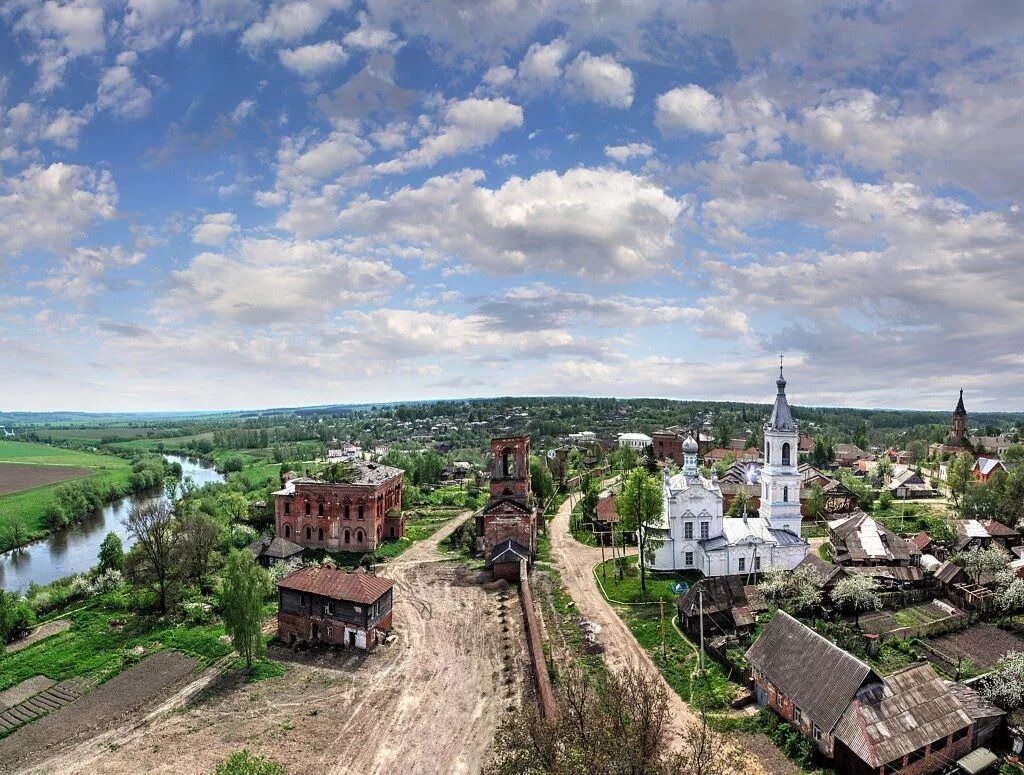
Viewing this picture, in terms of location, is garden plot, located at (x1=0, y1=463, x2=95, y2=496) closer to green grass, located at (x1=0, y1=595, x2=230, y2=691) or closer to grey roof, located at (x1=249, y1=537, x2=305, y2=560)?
grey roof, located at (x1=249, y1=537, x2=305, y2=560)

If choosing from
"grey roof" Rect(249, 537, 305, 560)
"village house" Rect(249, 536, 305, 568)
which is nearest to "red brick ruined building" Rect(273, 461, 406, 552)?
"grey roof" Rect(249, 537, 305, 560)

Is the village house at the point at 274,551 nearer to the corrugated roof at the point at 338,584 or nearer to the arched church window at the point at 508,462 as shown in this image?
the corrugated roof at the point at 338,584

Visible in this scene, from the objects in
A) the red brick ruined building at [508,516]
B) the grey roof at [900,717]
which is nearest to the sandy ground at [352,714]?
the red brick ruined building at [508,516]

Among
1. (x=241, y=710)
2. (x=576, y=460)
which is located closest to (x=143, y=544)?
(x=241, y=710)

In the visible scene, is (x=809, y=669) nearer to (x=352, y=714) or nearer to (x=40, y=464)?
(x=352, y=714)

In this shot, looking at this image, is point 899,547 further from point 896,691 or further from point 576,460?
point 576,460

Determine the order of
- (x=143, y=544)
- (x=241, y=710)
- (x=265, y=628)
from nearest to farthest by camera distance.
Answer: (x=241, y=710) → (x=265, y=628) → (x=143, y=544)
